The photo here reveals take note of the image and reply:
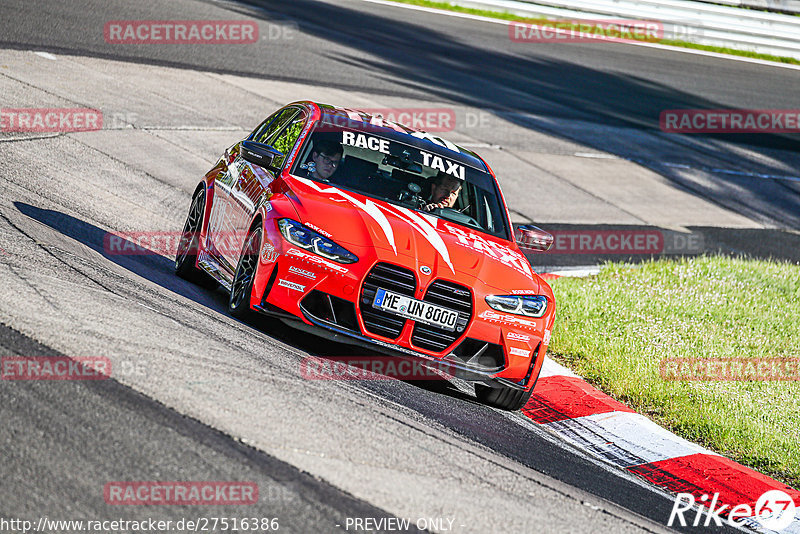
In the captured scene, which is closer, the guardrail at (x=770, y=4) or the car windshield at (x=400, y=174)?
the car windshield at (x=400, y=174)

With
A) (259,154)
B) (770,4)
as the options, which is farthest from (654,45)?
(259,154)

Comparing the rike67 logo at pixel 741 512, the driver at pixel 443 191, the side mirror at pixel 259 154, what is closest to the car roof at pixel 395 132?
the driver at pixel 443 191

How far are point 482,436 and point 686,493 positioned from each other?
1332 millimetres

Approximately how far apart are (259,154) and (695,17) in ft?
80.1

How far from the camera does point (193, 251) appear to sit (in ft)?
27.7

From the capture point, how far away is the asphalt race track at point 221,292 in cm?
444

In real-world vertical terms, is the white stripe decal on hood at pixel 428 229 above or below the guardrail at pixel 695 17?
below

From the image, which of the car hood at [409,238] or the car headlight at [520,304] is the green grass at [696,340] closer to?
the car headlight at [520,304]

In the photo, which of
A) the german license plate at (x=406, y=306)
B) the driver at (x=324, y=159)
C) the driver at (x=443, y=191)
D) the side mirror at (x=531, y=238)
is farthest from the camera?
the side mirror at (x=531, y=238)

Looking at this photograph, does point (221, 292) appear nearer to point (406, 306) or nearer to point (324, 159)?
point (324, 159)

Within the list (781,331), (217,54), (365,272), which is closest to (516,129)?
(217,54)

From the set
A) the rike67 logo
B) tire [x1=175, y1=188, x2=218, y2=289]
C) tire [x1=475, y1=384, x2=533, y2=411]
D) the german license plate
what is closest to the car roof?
tire [x1=175, y1=188, x2=218, y2=289]

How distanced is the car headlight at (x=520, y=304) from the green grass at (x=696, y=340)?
4.23ft

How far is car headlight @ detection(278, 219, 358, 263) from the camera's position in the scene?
21.6ft
